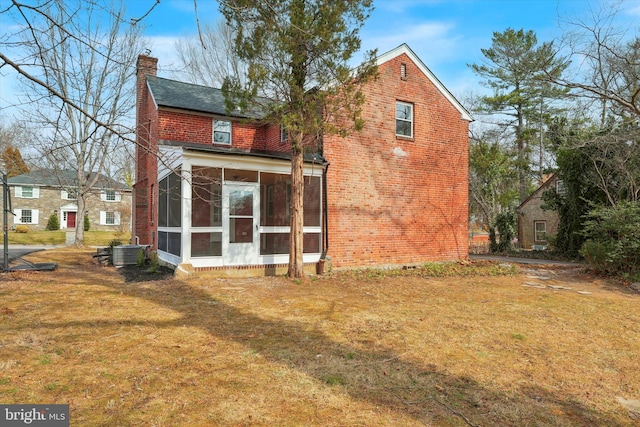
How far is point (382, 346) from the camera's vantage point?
15.9 ft

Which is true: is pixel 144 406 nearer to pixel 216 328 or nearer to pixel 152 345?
pixel 152 345

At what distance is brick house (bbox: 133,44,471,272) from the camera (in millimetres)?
9562

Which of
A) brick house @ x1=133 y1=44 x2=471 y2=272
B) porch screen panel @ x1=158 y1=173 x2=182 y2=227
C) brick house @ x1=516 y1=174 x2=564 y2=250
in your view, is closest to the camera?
brick house @ x1=133 y1=44 x2=471 y2=272

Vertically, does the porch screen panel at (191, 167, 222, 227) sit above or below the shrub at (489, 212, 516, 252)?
above

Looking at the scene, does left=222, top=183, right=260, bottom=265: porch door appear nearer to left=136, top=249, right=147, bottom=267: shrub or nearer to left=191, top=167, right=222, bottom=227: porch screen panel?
left=191, top=167, right=222, bottom=227: porch screen panel

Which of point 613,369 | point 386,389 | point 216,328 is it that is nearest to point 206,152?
point 216,328

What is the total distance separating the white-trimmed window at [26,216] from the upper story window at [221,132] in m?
30.4

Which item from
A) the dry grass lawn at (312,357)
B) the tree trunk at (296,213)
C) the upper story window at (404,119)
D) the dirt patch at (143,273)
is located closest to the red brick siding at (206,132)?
the tree trunk at (296,213)

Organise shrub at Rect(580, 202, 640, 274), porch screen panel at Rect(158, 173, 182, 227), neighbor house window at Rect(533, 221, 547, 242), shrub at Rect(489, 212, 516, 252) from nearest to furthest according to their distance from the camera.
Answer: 1. porch screen panel at Rect(158, 173, 182, 227)
2. shrub at Rect(580, 202, 640, 274)
3. shrub at Rect(489, 212, 516, 252)
4. neighbor house window at Rect(533, 221, 547, 242)

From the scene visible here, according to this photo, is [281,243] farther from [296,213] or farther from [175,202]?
[175,202]

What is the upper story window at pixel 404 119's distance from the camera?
489 inches

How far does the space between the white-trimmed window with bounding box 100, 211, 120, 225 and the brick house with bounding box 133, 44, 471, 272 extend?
2482 cm

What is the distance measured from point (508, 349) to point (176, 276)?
7070 millimetres

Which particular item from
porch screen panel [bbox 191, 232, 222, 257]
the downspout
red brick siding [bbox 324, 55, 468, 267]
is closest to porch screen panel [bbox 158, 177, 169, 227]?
porch screen panel [bbox 191, 232, 222, 257]
